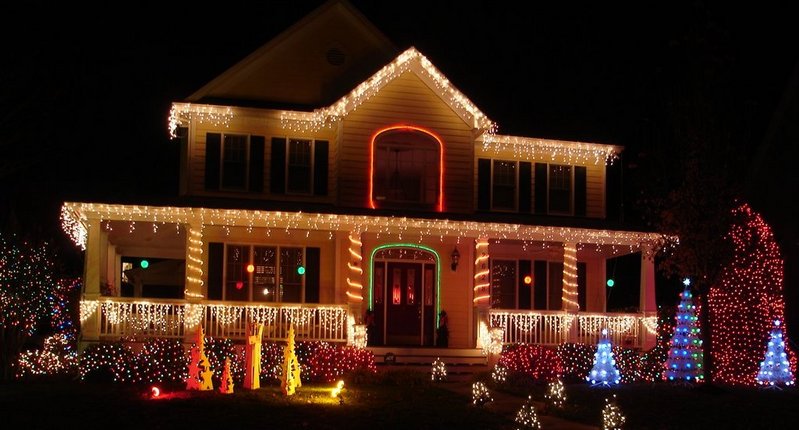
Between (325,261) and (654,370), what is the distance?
8554 millimetres

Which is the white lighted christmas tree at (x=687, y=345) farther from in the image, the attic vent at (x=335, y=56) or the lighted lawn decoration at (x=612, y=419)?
the attic vent at (x=335, y=56)

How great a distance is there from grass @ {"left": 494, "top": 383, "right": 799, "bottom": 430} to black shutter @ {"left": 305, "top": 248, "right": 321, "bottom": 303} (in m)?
6.35

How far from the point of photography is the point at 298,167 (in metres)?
24.2

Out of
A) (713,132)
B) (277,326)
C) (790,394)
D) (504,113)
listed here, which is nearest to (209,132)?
(277,326)

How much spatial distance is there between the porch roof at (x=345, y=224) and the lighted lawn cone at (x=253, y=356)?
168 inches

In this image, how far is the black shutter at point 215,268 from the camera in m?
23.8

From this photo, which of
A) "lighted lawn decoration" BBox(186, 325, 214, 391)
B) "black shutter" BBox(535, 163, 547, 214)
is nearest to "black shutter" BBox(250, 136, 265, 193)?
"lighted lawn decoration" BBox(186, 325, 214, 391)

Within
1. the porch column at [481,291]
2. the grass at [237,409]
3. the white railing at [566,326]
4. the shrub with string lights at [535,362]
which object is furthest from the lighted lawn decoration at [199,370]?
the white railing at [566,326]

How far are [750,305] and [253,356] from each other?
442 inches

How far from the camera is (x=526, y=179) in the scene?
2586 cm

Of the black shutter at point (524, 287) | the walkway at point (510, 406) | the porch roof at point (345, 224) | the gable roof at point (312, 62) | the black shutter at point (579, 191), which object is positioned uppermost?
the gable roof at point (312, 62)

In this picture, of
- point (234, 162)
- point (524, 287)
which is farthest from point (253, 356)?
point (524, 287)

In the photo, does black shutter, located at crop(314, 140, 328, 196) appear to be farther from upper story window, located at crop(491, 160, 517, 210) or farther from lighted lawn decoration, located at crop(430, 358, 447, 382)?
lighted lawn decoration, located at crop(430, 358, 447, 382)

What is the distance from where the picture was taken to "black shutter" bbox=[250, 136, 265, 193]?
23969 mm
